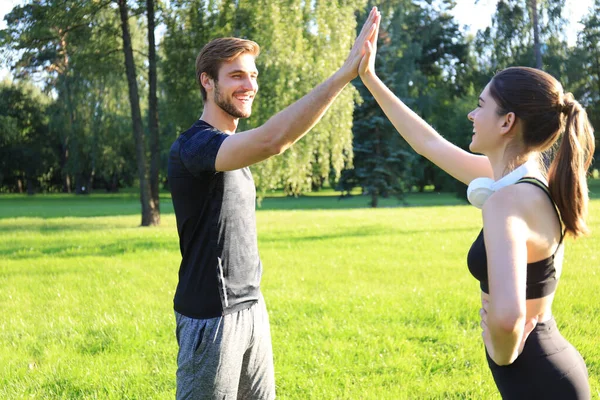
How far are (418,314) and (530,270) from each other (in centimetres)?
460

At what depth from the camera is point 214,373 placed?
8.36 feet

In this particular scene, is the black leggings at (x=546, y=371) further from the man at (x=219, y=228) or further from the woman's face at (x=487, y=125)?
the man at (x=219, y=228)

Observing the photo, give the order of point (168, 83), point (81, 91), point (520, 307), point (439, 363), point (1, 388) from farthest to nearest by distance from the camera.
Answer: point (81, 91), point (168, 83), point (439, 363), point (1, 388), point (520, 307)

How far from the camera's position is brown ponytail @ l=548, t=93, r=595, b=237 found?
2.03m

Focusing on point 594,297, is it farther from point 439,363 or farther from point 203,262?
point 203,262

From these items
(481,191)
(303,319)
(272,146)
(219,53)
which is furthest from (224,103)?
(303,319)

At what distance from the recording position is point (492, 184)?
83.6 inches

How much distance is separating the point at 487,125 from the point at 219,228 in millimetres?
1235

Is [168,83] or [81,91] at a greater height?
[81,91]

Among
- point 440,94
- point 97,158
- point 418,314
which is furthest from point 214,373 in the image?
point 440,94

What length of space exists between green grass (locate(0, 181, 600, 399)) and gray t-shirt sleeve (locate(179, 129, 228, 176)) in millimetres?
2597

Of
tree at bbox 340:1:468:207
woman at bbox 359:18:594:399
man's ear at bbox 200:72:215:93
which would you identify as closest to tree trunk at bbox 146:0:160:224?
tree at bbox 340:1:468:207

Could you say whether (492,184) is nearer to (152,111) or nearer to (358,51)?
(358,51)

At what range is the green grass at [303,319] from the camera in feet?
15.3
